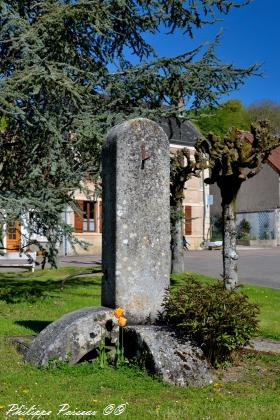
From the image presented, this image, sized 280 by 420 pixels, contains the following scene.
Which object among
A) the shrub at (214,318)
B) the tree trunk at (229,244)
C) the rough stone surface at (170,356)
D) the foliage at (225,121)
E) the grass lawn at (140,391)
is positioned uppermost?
the foliage at (225,121)

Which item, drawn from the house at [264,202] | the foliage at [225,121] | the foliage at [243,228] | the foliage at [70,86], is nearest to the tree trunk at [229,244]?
the foliage at [70,86]

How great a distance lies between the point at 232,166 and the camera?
1217cm

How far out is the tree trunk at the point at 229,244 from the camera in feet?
39.4

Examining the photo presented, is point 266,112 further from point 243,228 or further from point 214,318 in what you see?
point 214,318

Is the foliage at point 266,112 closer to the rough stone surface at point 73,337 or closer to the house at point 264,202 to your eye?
the house at point 264,202

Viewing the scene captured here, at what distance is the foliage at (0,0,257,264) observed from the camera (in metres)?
10.1

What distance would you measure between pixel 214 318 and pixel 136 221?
4.95 ft

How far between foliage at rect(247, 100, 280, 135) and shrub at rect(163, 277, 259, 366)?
51.4 meters

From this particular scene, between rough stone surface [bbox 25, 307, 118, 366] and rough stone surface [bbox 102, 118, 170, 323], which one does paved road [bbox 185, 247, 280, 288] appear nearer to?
rough stone surface [bbox 102, 118, 170, 323]

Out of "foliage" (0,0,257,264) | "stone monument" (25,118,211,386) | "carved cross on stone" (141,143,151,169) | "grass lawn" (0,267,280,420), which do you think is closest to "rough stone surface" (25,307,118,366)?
"stone monument" (25,118,211,386)

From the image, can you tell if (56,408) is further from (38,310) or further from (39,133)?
(39,133)

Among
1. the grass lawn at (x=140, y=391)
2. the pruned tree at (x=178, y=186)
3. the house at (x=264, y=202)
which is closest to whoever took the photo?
the grass lawn at (x=140, y=391)

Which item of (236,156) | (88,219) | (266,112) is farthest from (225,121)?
(236,156)

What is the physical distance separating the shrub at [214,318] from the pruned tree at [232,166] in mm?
5874
